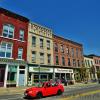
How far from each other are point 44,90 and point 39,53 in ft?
64.2

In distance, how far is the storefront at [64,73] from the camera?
42588 mm

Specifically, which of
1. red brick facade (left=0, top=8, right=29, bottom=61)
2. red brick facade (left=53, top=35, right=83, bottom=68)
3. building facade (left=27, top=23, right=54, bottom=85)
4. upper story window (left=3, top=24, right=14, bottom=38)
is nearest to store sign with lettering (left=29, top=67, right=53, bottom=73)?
building facade (left=27, top=23, right=54, bottom=85)

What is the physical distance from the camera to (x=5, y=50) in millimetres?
31578

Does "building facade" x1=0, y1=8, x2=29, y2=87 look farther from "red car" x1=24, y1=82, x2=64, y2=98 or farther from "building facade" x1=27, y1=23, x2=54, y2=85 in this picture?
"red car" x1=24, y1=82, x2=64, y2=98

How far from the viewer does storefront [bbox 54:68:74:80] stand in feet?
140

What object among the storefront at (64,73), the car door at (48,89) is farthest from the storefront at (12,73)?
the car door at (48,89)

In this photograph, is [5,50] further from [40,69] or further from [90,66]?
[90,66]

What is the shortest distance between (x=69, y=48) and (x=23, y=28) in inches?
673

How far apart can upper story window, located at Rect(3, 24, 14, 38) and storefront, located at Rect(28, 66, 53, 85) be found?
25.4 ft

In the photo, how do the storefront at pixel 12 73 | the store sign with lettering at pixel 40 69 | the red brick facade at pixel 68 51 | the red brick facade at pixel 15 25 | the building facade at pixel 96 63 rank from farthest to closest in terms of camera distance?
the building facade at pixel 96 63 → the red brick facade at pixel 68 51 → the store sign with lettering at pixel 40 69 → the red brick facade at pixel 15 25 → the storefront at pixel 12 73

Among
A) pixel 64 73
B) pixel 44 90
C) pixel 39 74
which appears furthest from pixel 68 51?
pixel 44 90

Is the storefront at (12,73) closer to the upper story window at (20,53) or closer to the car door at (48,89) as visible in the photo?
the upper story window at (20,53)

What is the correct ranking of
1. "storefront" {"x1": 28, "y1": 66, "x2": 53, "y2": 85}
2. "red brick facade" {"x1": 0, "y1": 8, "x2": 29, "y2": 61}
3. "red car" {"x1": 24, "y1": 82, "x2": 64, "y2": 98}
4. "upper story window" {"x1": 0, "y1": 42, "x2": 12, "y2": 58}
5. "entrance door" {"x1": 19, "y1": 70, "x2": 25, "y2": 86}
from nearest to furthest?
1. "red car" {"x1": 24, "y1": 82, "x2": 64, "y2": 98}
2. "upper story window" {"x1": 0, "y1": 42, "x2": 12, "y2": 58}
3. "red brick facade" {"x1": 0, "y1": 8, "x2": 29, "y2": 61}
4. "entrance door" {"x1": 19, "y1": 70, "x2": 25, "y2": 86}
5. "storefront" {"x1": 28, "y1": 66, "x2": 53, "y2": 85}

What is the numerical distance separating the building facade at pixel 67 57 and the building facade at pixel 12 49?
34.1 feet
